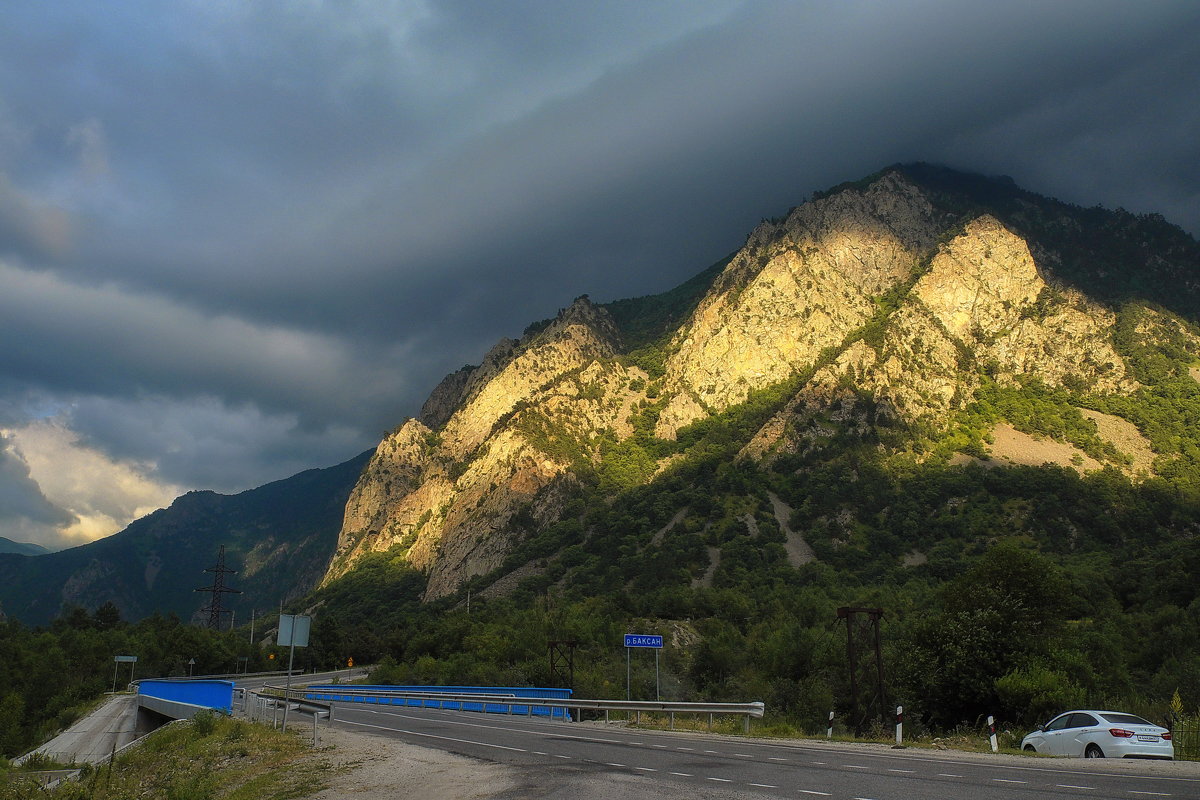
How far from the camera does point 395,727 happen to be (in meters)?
33.3

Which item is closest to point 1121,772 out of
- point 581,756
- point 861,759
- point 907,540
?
point 861,759

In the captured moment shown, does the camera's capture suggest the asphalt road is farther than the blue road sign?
No

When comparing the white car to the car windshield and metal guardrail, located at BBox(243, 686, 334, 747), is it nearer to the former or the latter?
the car windshield

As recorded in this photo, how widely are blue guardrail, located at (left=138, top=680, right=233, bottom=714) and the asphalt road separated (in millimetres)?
12807

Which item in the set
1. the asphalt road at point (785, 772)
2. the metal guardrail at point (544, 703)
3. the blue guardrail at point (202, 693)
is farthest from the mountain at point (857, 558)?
the blue guardrail at point (202, 693)

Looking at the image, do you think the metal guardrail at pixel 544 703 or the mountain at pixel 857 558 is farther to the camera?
the mountain at pixel 857 558

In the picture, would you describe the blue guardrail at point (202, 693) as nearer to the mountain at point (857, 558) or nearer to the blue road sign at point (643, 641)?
the blue road sign at point (643, 641)

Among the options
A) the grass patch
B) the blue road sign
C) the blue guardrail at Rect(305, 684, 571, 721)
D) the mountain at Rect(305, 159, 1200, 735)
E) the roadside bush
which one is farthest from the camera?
the blue guardrail at Rect(305, 684, 571, 721)

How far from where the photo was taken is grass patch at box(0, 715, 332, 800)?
17.2 m

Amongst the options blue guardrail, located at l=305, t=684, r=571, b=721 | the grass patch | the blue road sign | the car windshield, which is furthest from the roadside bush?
the grass patch

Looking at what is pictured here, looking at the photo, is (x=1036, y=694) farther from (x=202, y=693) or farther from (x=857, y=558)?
(x=857, y=558)

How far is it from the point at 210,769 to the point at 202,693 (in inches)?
755

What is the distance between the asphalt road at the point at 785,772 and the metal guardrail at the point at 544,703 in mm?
4016

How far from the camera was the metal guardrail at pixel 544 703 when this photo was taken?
31.4 meters
